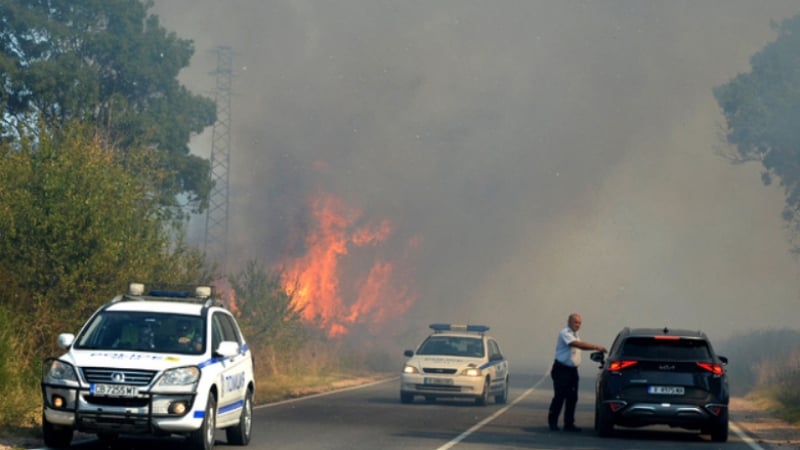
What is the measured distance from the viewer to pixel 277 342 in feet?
130

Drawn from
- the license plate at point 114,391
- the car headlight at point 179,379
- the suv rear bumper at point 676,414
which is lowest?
the suv rear bumper at point 676,414

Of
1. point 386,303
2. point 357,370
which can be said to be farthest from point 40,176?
point 386,303

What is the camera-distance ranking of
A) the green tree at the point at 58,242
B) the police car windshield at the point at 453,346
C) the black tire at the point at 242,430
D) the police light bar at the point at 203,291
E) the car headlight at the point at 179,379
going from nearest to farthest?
the car headlight at the point at 179,379
the black tire at the point at 242,430
the police light bar at the point at 203,291
the green tree at the point at 58,242
the police car windshield at the point at 453,346

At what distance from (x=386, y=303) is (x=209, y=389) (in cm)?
5052

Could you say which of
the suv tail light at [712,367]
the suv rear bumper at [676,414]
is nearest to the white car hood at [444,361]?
the suv rear bumper at [676,414]

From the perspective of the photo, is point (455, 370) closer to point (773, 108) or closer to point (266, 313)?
point (266, 313)

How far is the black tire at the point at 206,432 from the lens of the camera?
1575 cm

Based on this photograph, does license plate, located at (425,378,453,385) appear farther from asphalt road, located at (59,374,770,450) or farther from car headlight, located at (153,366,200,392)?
car headlight, located at (153,366,200,392)

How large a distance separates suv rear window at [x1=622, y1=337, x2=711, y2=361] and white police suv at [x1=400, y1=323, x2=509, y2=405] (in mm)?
9371

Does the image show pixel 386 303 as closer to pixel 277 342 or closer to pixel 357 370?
pixel 357 370

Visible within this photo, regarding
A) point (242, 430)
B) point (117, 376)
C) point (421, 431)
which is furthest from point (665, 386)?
point (117, 376)

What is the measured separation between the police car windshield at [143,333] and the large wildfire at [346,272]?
1457 inches

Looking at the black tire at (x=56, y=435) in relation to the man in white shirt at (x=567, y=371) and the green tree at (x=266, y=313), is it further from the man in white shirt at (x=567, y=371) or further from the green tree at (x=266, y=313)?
the green tree at (x=266, y=313)

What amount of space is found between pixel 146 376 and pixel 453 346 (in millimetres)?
17490
